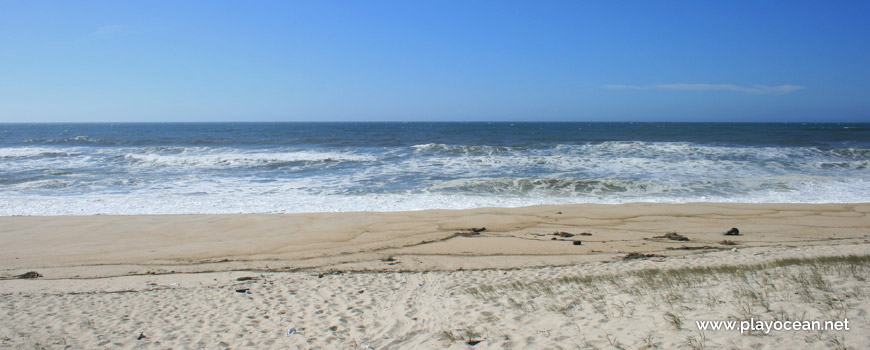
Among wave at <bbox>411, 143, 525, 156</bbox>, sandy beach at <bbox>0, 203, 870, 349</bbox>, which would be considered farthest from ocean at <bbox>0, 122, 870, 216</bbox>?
wave at <bbox>411, 143, 525, 156</bbox>

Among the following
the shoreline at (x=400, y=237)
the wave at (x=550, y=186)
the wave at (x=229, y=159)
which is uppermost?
the wave at (x=229, y=159)

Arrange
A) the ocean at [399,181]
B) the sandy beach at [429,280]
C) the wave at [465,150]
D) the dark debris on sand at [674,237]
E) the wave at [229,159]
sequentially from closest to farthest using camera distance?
the sandy beach at [429,280] < the dark debris on sand at [674,237] < the ocean at [399,181] < the wave at [229,159] < the wave at [465,150]

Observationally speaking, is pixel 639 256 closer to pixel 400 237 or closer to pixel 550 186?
pixel 400 237

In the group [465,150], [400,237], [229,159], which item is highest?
[465,150]

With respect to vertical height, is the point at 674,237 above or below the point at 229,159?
below

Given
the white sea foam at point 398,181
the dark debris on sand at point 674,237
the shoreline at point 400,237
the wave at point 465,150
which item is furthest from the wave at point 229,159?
the dark debris on sand at point 674,237

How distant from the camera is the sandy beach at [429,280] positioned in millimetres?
4160

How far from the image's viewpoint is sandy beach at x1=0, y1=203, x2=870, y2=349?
4160 mm

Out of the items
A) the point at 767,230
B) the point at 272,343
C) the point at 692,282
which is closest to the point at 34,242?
the point at 272,343

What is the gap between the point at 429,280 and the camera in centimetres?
625

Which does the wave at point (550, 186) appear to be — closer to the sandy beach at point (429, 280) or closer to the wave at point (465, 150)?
the sandy beach at point (429, 280)

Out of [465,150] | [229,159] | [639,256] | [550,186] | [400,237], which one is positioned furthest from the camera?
[465,150]

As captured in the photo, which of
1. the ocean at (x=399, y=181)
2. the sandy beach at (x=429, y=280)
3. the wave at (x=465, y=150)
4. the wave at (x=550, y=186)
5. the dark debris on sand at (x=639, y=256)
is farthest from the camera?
the wave at (x=465, y=150)

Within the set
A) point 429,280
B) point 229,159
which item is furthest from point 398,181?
point 229,159
